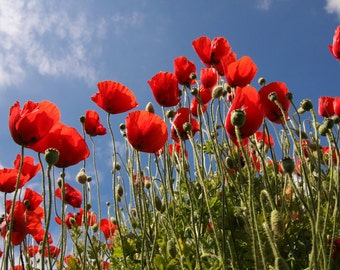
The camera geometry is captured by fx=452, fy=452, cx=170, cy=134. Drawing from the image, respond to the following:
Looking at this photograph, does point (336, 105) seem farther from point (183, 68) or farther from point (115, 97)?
point (115, 97)

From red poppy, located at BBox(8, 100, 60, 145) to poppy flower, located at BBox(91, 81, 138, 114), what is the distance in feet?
3.12

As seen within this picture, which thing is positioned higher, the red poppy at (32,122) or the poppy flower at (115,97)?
the poppy flower at (115,97)

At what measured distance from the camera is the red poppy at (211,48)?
3.56 meters

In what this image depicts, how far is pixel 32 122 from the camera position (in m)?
1.92

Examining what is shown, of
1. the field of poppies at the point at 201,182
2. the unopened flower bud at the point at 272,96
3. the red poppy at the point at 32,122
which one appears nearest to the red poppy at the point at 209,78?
the field of poppies at the point at 201,182

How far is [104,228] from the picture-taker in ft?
14.7

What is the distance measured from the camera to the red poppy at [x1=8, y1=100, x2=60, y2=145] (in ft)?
6.31

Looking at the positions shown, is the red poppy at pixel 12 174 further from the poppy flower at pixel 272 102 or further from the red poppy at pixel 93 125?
the poppy flower at pixel 272 102

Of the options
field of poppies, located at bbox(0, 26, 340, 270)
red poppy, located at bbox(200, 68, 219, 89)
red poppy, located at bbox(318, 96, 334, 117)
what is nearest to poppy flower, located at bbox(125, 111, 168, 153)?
field of poppies, located at bbox(0, 26, 340, 270)

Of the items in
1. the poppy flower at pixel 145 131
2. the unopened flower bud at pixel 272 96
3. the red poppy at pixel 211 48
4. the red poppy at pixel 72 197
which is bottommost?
the poppy flower at pixel 145 131

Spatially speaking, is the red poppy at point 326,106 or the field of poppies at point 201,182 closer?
the field of poppies at point 201,182

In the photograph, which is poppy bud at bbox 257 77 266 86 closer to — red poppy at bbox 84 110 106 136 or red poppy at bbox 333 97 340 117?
red poppy at bbox 333 97 340 117

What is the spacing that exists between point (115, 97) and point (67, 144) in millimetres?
896

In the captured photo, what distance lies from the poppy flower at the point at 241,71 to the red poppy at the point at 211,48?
31.9 inches
